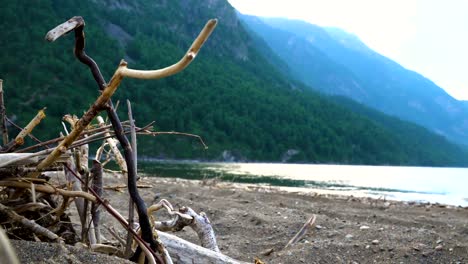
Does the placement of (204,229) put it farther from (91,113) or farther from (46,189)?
(91,113)

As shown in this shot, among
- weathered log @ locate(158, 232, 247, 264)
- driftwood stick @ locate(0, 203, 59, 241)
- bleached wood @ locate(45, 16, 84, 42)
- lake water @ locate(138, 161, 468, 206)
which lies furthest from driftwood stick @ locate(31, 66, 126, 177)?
lake water @ locate(138, 161, 468, 206)

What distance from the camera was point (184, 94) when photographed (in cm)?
10050

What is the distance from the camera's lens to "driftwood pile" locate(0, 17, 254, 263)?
1.23 meters

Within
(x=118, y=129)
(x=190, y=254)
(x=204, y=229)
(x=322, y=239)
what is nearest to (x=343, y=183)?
(x=322, y=239)

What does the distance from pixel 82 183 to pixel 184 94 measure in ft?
328

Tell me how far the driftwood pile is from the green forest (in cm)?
5081

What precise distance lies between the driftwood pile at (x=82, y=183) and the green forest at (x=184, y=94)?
50.8m

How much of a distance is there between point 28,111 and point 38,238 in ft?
221

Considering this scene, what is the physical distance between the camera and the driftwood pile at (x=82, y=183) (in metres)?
1.23

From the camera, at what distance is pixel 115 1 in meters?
132

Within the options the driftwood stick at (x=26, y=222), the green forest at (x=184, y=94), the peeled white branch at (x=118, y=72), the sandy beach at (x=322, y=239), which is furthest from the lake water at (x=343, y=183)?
the green forest at (x=184, y=94)

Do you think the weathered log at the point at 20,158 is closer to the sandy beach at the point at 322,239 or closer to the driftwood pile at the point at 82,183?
the driftwood pile at the point at 82,183

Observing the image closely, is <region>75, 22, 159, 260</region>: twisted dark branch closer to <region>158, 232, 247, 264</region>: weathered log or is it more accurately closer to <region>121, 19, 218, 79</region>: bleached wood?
<region>121, 19, 218, 79</region>: bleached wood

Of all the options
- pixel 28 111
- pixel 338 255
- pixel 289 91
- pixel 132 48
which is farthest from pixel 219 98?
pixel 338 255
